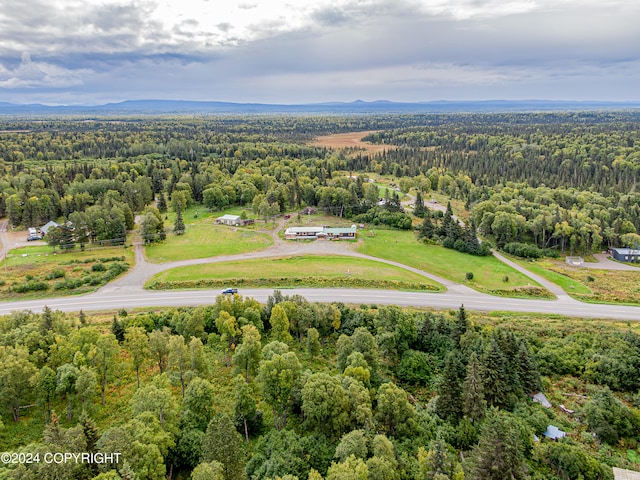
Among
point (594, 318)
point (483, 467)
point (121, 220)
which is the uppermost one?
point (121, 220)

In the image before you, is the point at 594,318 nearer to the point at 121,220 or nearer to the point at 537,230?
the point at 537,230

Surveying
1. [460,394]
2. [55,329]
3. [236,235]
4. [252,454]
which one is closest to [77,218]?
[236,235]

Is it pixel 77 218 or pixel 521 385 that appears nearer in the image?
pixel 521 385

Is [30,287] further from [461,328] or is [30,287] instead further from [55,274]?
[461,328]

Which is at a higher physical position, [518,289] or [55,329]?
[55,329]

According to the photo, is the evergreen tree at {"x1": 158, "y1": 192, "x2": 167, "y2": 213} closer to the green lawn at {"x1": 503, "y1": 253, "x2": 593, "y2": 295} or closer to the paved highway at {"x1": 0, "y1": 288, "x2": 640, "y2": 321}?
A: the paved highway at {"x1": 0, "y1": 288, "x2": 640, "y2": 321}

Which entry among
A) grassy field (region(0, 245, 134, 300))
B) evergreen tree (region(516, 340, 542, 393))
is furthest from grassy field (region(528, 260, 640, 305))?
grassy field (region(0, 245, 134, 300))
